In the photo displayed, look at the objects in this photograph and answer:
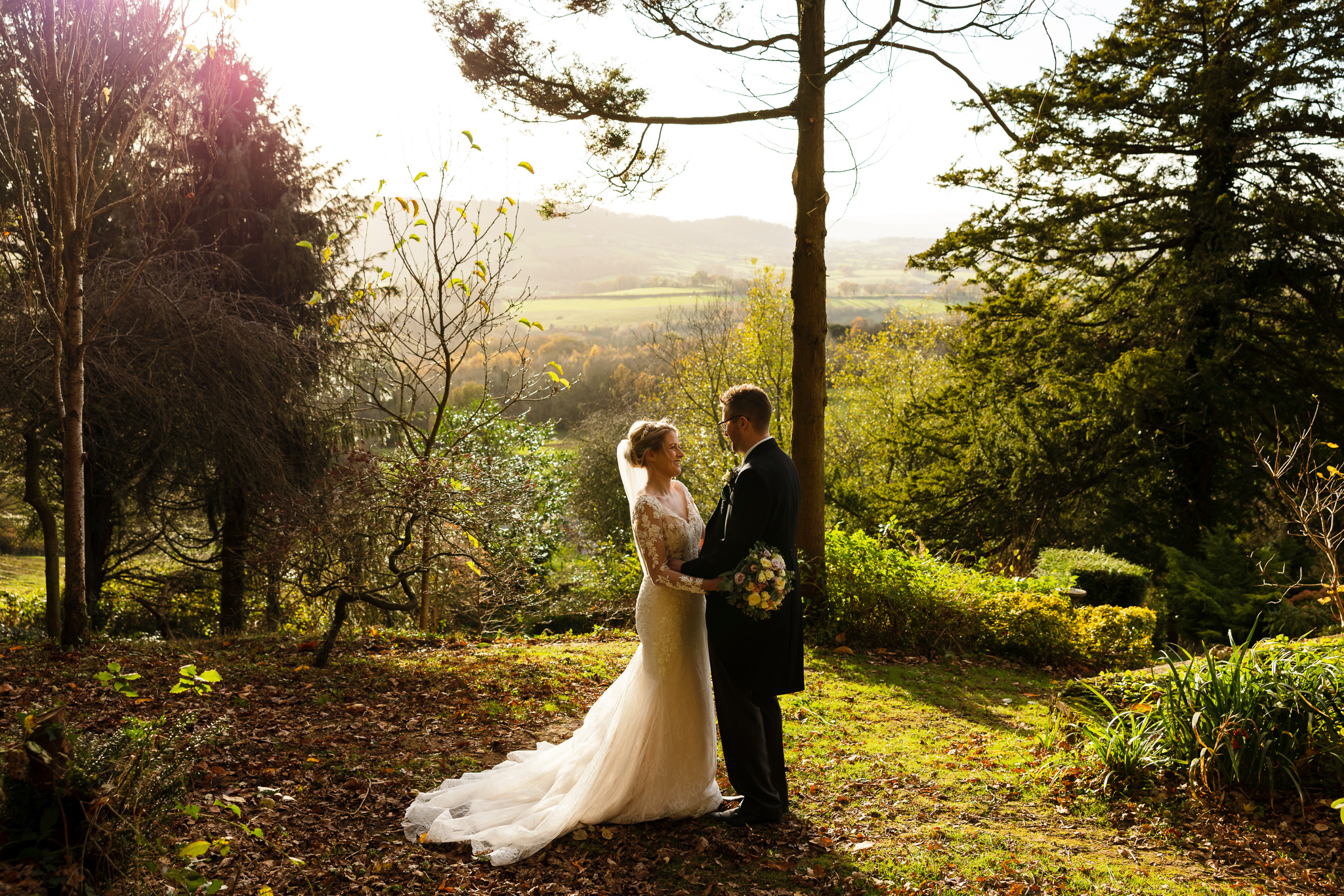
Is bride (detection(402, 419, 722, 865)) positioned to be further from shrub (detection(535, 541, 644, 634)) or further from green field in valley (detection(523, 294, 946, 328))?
green field in valley (detection(523, 294, 946, 328))

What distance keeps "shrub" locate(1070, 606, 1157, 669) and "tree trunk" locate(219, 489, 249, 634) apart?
478 inches

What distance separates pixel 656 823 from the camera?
4.14 meters

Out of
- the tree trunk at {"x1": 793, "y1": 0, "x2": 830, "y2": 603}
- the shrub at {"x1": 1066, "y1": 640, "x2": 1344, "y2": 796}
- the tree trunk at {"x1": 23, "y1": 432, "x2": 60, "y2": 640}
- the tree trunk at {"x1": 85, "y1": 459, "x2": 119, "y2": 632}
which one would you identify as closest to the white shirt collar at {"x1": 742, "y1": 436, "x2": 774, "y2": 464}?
the shrub at {"x1": 1066, "y1": 640, "x2": 1344, "y2": 796}

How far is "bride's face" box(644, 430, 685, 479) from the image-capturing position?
13.7ft

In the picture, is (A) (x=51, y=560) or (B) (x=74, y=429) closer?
(B) (x=74, y=429)

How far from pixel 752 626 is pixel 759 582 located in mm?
336

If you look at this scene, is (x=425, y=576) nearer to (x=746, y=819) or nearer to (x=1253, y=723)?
(x=746, y=819)

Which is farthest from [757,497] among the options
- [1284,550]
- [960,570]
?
[1284,550]

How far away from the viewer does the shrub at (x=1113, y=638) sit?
29.0 ft

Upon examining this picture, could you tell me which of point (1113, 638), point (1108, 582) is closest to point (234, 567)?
point (1113, 638)

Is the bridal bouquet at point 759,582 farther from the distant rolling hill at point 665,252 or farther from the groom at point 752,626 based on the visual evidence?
the distant rolling hill at point 665,252

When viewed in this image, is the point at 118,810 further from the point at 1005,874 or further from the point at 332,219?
the point at 332,219

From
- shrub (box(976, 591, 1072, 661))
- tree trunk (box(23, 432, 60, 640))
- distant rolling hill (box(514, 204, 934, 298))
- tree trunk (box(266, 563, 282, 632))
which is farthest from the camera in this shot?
distant rolling hill (box(514, 204, 934, 298))

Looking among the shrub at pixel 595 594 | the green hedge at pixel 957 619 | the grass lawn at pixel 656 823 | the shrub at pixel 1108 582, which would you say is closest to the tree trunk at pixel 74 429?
the grass lawn at pixel 656 823
